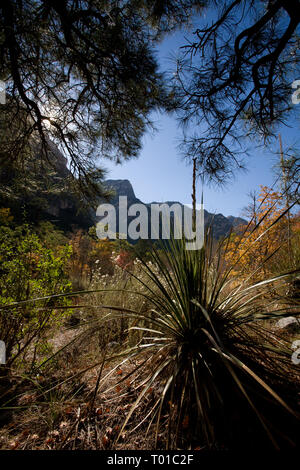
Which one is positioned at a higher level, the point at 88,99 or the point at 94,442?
the point at 88,99

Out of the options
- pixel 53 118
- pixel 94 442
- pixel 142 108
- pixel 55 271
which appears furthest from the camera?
pixel 53 118

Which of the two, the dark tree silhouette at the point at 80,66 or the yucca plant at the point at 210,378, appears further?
the dark tree silhouette at the point at 80,66

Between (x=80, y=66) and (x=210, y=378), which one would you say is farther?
(x=80, y=66)

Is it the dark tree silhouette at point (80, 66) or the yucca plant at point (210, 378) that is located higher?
the dark tree silhouette at point (80, 66)

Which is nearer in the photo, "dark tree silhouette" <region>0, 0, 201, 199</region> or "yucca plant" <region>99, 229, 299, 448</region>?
"yucca plant" <region>99, 229, 299, 448</region>

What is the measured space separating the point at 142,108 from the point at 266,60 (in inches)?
53.3

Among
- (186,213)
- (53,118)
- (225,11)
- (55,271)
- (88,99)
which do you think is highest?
(225,11)

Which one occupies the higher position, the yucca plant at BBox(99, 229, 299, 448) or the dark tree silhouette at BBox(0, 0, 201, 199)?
the dark tree silhouette at BBox(0, 0, 201, 199)

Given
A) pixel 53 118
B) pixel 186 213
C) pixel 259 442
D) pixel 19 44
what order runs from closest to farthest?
pixel 259 442
pixel 186 213
pixel 19 44
pixel 53 118

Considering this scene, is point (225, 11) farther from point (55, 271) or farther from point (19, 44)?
point (55, 271)

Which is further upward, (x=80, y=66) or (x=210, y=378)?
(x=80, y=66)

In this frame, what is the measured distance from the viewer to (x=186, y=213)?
1.40m
